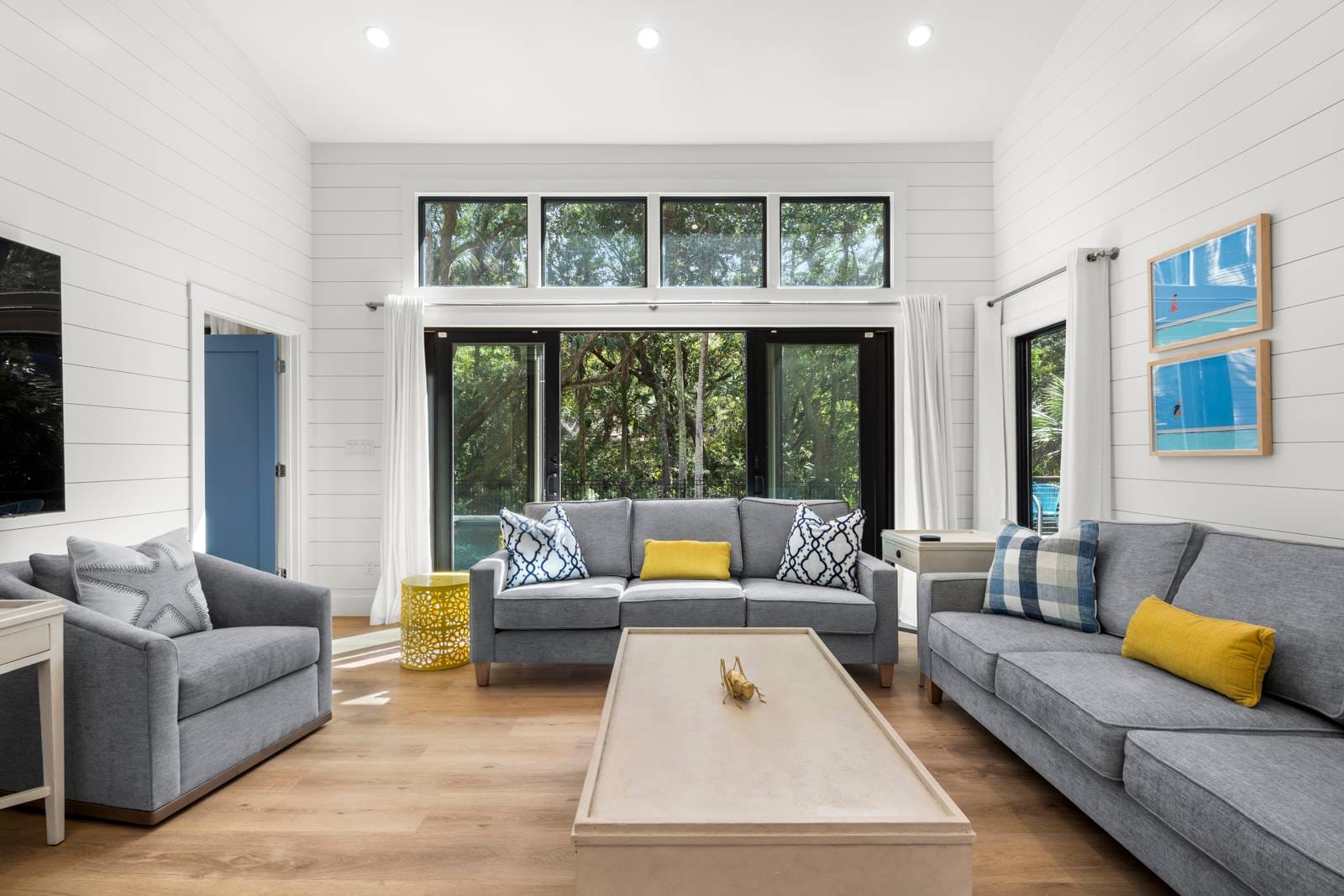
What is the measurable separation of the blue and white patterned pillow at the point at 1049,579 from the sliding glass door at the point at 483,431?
2897 mm

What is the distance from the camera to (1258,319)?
2.56 metres

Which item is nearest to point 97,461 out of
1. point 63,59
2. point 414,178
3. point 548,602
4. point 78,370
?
point 78,370

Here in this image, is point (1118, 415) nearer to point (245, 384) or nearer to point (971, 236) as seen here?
point (971, 236)

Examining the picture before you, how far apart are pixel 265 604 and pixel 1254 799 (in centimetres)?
322

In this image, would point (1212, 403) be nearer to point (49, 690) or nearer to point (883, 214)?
point (883, 214)

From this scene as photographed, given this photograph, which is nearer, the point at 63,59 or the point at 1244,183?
the point at 1244,183

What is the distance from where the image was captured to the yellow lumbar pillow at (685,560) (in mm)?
3809

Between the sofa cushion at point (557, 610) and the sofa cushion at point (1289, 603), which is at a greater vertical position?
the sofa cushion at point (1289, 603)

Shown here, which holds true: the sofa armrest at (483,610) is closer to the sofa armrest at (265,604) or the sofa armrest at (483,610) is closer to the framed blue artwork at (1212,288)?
the sofa armrest at (265,604)

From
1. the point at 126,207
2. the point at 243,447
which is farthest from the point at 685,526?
the point at 126,207

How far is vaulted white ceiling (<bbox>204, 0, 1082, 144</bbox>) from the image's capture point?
386 centimetres

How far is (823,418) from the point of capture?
4.90m

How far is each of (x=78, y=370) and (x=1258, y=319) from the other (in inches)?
179

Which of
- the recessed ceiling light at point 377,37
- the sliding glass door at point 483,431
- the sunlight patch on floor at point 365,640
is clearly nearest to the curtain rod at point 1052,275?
the sliding glass door at point 483,431
